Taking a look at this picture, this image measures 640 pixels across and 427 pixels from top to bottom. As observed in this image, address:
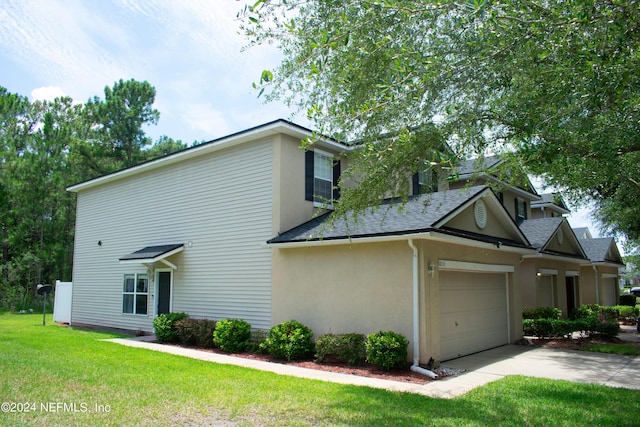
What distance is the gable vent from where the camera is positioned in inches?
493

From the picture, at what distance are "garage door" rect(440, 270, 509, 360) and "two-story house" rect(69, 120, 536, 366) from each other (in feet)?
0.16

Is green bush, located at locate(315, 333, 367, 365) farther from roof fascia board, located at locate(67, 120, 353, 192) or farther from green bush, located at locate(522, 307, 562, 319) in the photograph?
green bush, located at locate(522, 307, 562, 319)

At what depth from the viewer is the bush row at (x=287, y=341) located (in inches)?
389

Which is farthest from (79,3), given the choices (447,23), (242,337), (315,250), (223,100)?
(242,337)

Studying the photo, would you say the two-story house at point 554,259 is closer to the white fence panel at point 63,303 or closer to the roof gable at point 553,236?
the roof gable at point 553,236

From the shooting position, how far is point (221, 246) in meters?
14.5

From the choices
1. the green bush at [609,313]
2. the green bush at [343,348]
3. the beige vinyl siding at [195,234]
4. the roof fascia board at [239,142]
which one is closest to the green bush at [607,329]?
the green bush at [609,313]

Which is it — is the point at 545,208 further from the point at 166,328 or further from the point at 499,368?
the point at 166,328

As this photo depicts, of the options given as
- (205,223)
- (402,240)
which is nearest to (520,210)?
(402,240)

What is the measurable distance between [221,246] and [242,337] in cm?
313

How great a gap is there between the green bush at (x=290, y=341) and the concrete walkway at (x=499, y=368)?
48 cm

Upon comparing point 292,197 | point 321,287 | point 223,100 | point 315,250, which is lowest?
point 321,287

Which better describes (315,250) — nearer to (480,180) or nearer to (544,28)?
(544,28)

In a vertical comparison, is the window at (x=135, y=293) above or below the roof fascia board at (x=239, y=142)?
below
